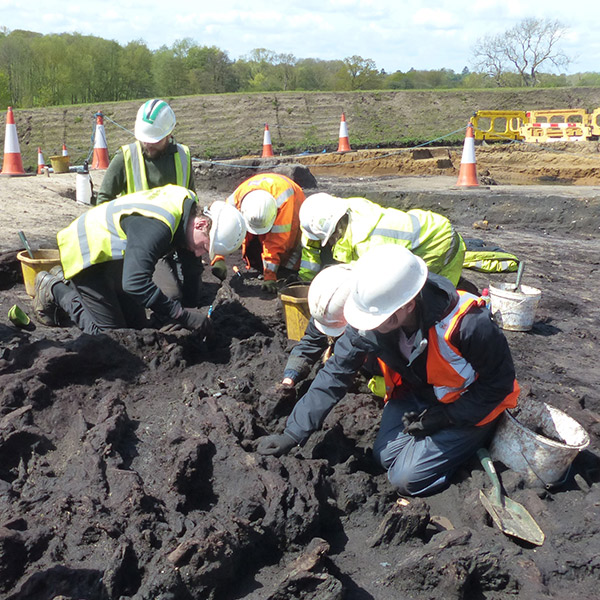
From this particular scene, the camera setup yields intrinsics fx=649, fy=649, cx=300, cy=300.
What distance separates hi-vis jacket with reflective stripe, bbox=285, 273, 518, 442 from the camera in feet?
9.68

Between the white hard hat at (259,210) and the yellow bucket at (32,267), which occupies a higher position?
the white hard hat at (259,210)

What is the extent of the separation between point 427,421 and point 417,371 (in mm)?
281

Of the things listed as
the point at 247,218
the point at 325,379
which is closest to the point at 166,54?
the point at 247,218

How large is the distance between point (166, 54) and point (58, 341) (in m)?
40.3

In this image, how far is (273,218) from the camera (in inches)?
222

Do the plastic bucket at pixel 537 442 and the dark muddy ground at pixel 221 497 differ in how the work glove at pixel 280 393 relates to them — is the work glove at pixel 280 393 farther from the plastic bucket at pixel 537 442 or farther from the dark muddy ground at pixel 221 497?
the plastic bucket at pixel 537 442

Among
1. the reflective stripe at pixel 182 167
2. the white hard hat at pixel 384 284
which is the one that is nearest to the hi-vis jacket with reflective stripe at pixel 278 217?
the reflective stripe at pixel 182 167

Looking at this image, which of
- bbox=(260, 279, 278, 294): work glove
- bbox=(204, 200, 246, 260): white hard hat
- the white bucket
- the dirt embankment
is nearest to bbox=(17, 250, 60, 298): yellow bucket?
bbox=(204, 200, 246, 260): white hard hat

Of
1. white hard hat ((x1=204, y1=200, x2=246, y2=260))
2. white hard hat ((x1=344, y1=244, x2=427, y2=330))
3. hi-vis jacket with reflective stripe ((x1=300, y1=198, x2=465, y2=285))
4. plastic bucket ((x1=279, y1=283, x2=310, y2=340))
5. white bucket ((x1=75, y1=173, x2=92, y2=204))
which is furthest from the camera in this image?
white bucket ((x1=75, y1=173, x2=92, y2=204))

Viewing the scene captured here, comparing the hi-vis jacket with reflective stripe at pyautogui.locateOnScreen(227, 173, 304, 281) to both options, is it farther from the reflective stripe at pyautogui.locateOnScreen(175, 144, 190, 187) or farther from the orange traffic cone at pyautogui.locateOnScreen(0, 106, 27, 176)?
the orange traffic cone at pyautogui.locateOnScreen(0, 106, 27, 176)

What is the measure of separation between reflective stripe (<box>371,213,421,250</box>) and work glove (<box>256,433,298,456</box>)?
192cm

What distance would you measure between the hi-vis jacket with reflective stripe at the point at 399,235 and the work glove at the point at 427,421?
5.20 feet

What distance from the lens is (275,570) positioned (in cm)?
274

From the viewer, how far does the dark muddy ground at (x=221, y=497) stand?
2529mm
